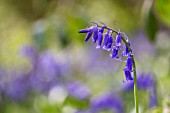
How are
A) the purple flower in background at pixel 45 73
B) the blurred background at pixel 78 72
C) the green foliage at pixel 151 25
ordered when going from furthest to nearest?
the purple flower in background at pixel 45 73
the blurred background at pixel 78 72
the green foliage at pixel 151 25


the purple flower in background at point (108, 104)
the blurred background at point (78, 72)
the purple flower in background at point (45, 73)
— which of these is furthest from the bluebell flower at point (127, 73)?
the purple flower in background at point (45, 73)

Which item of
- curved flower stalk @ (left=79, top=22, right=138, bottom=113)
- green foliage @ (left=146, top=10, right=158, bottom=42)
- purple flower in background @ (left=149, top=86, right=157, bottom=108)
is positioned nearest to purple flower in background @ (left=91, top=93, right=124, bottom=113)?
purple flower in background @ (left=149, top=86, right=157, bottom=108)

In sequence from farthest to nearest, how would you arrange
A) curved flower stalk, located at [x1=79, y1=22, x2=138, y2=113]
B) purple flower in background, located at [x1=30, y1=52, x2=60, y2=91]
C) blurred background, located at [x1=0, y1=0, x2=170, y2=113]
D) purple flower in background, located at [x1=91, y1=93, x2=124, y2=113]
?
purple flower in background, located at [x1=30, y1=52, x2=60, y2=91] < purple flower in background, located at [x1=91, y1=93, x2=124, y2=113] < blurred background, located at [x1=0, y1=0, x2=170, y2=113] < curved flower stalk, located at [x1=79, y1=22, x2=138, y2=113]

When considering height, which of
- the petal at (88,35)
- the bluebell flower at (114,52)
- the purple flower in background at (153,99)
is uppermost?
the purple flower in background at (153,99)

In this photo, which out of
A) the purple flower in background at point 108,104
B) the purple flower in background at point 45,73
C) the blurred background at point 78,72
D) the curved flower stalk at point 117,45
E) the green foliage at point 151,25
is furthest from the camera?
the purple flower in background at point 45,73

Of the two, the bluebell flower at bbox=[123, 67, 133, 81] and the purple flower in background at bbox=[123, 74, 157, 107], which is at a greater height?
the purple flower in background at bbox=[123, 74, 157, 107]

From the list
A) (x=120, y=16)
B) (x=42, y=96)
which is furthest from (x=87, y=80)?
(x=120, y=16)

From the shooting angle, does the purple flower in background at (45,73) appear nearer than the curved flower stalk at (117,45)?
No

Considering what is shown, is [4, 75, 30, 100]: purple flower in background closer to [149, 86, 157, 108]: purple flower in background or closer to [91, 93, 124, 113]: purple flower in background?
[91, 93, 124, 113]: purple flower in background

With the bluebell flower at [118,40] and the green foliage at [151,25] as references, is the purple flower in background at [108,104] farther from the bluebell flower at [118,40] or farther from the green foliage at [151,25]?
the bluebell flower at [118,40]
